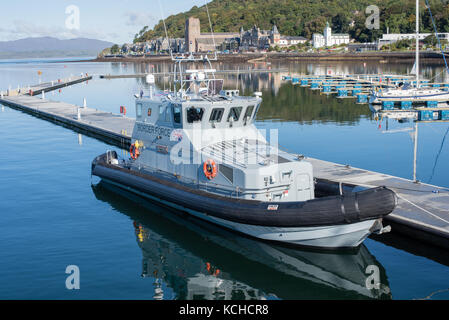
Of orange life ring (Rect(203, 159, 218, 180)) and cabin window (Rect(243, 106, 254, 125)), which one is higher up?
cabin window (Rect(243, 106, 254, 125))

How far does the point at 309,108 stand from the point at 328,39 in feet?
Result: 413

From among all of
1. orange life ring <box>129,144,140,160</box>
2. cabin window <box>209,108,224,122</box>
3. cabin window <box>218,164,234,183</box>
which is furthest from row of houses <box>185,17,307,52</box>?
cabin window <box>218,164,234,183</box>

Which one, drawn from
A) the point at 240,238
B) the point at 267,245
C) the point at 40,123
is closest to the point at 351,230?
the point at 267,245

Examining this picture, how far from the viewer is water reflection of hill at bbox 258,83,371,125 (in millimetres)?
37875

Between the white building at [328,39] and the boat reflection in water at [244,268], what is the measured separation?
6107 inches

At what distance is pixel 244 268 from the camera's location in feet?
41.3

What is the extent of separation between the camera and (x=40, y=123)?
1499 inches

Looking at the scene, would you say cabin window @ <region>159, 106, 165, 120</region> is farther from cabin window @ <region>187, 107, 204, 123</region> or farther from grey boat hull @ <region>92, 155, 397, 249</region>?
grey boat hull @ <region>92, 155, 397, 249</region>

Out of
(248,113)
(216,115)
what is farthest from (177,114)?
(248,113)

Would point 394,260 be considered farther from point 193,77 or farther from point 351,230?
point 193,77

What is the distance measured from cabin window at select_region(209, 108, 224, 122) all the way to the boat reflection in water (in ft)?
11.0

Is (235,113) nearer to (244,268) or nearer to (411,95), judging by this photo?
(244,268)

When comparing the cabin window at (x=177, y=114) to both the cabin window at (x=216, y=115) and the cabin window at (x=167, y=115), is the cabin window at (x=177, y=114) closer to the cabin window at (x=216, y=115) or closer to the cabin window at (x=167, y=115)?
the cabin window at (x=167, y=115)

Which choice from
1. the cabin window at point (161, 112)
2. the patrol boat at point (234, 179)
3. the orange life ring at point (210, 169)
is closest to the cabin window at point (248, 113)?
the patrol boat at point (234, 179)
